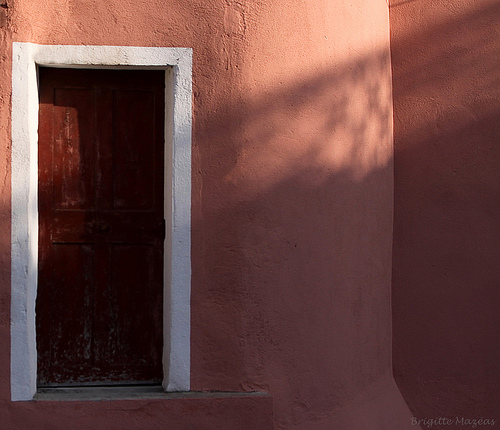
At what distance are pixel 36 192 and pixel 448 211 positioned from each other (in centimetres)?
282

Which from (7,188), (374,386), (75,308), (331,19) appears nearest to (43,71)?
(7,188)

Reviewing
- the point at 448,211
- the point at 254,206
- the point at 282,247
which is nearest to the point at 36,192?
the point at 254,206

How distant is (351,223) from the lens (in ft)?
14.0

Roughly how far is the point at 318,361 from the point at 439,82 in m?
2.21

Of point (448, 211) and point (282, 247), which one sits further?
point (448, 211)

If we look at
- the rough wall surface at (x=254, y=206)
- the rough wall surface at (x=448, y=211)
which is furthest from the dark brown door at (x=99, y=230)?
the rough wall surface at (x=448, y=211)

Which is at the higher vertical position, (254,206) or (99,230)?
(254,206)

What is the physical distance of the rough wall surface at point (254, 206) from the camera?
12.8 ft

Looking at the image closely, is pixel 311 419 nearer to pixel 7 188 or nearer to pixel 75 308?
pixel 75 308

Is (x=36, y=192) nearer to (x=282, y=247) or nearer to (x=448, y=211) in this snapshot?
(x=282, y=247)

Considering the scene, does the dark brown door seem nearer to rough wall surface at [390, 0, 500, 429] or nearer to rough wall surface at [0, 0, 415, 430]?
rough wall surface at [0, 0, 415, 430]

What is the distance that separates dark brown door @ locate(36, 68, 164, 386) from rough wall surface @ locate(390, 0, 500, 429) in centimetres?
181

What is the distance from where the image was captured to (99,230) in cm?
411

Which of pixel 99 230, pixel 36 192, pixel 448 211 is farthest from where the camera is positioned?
pixel 448 211
